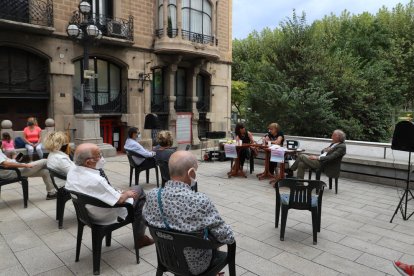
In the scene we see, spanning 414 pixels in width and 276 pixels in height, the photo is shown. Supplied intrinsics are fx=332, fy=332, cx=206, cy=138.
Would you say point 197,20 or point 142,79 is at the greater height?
point 197,20

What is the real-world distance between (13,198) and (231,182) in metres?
4.85

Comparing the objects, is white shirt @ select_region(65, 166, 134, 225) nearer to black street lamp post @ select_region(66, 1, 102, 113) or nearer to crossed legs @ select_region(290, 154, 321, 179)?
crossed legs @ select_region(290, 154, 321, 179)

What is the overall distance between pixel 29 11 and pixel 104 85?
4.09m

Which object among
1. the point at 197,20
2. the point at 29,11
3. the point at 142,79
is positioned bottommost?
the point at 142,79

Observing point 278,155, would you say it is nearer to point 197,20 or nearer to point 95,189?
point 95,189

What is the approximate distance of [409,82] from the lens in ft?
73.5

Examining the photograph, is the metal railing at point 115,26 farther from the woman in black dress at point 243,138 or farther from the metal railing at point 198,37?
the woman in black dress at point 243,138

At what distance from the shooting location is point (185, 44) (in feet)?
52.0

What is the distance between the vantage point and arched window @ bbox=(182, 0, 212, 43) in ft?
54.1

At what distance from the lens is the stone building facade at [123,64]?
12008mm

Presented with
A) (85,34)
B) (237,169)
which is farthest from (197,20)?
(237,169)

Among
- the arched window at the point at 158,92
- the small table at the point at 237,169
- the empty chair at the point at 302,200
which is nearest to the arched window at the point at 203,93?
the arched window at the point at 158,92

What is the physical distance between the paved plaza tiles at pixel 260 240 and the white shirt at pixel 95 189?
1.96ft

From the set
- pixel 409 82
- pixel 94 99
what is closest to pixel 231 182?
pixel 94 99
